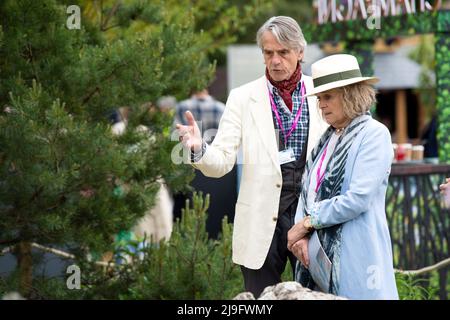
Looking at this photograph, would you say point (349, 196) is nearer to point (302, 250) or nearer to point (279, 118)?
point (302, 250)

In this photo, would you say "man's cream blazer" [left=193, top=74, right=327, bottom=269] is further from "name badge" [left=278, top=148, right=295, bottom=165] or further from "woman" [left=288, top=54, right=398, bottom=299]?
"woman" [left=288, top=54, right=398, bottom=299]

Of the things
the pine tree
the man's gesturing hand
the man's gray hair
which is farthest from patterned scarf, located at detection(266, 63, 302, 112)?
the pine tree

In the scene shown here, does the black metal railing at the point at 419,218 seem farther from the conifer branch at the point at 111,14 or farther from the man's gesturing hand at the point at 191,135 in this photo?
the man's gesturing hand at the point at 191,135

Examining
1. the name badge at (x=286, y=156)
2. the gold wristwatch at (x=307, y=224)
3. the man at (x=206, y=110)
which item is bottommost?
the gold wristwatch at (x=307, y=224)

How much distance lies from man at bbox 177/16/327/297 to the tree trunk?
5.19ft

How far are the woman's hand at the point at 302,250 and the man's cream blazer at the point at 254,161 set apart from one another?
1.33 ft

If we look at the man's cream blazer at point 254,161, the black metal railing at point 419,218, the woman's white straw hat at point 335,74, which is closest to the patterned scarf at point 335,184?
the woman's white straw hat at point 335,74

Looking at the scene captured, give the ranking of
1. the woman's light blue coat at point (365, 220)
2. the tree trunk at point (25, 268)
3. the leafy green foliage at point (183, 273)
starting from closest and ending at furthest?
the woman's light blue coat at point (365, 220), the tree trunk at point (25, 268), the leafy green foliage at point (183, 273)

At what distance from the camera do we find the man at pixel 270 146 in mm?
4863

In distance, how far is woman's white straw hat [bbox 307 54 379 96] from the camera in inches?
173
